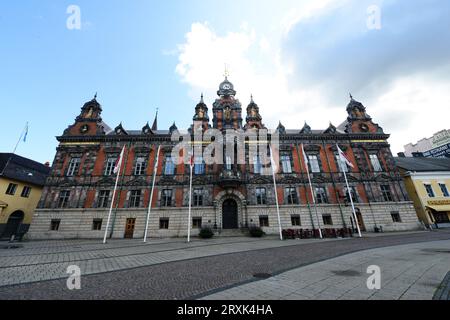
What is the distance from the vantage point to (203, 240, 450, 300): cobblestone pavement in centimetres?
453

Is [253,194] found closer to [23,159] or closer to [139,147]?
[139,147]

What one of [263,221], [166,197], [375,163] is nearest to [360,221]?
[375,163]

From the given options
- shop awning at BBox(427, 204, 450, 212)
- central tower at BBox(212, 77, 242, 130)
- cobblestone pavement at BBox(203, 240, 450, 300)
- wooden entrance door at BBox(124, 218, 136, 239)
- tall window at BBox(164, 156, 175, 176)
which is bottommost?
cobblestone pavement at BBox(203, 240, 450, 300)

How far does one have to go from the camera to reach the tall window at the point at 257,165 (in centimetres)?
2553

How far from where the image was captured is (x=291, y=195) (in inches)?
957

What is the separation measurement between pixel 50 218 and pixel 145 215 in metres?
11.6

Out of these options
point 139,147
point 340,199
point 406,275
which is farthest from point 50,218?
point 340,199

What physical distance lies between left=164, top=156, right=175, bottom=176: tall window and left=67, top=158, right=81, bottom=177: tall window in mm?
12289

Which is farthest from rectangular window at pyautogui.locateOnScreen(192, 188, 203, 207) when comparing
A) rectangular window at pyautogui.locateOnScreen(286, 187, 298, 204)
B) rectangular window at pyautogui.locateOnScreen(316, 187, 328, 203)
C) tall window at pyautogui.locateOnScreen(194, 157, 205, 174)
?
rectangular window at pyautogui.locateOnScreen(316, 187, 328, 203)

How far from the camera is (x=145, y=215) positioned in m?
23.1

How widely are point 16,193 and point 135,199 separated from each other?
58.5 feet

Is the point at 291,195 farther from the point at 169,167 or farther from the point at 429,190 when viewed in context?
the point at 429,190

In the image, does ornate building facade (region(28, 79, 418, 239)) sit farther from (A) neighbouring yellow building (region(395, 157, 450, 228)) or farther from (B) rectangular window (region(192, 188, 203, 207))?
(A) neighbouring yellow building (region(395, 157, 450, 228))
